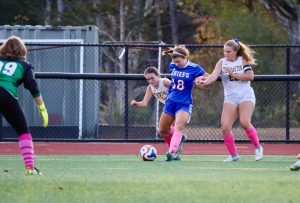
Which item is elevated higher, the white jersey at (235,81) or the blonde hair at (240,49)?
the blonde hair at (240,49)

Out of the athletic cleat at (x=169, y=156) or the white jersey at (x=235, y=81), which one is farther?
the white jersey at (x=235, y=81)

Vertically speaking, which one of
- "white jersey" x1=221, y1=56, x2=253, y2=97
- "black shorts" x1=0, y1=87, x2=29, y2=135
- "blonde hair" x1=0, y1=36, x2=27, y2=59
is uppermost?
"blonde hair" x1=0, y1=36, x2=27, y2=59

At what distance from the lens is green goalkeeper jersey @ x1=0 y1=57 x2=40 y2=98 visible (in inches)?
437

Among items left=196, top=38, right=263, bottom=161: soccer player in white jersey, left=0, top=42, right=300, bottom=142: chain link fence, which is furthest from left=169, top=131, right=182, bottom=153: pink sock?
left=0, top=42, right=300, bottom=142: chain link fence

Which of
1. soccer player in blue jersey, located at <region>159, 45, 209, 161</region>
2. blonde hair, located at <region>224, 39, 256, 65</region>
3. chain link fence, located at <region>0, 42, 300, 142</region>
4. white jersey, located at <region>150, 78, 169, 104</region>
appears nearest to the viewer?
blonde hair, located at <region>224, 39, 256, 65</region>

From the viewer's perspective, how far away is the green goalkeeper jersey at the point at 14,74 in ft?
36.4

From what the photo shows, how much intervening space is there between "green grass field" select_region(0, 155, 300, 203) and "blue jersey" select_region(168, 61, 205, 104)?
106cm

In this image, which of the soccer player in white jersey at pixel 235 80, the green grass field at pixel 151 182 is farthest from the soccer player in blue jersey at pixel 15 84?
the soccer player in white jersey at pixel 235 80

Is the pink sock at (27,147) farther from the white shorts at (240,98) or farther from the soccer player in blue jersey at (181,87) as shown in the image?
the white shorts at (240,98)

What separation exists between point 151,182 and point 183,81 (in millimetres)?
4610

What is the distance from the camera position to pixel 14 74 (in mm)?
11102

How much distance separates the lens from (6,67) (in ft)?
36.4

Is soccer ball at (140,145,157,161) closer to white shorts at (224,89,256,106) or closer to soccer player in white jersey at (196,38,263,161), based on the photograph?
soccer player in white jersey at (196,38,263,161)

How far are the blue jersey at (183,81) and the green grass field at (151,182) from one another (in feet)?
3.48
